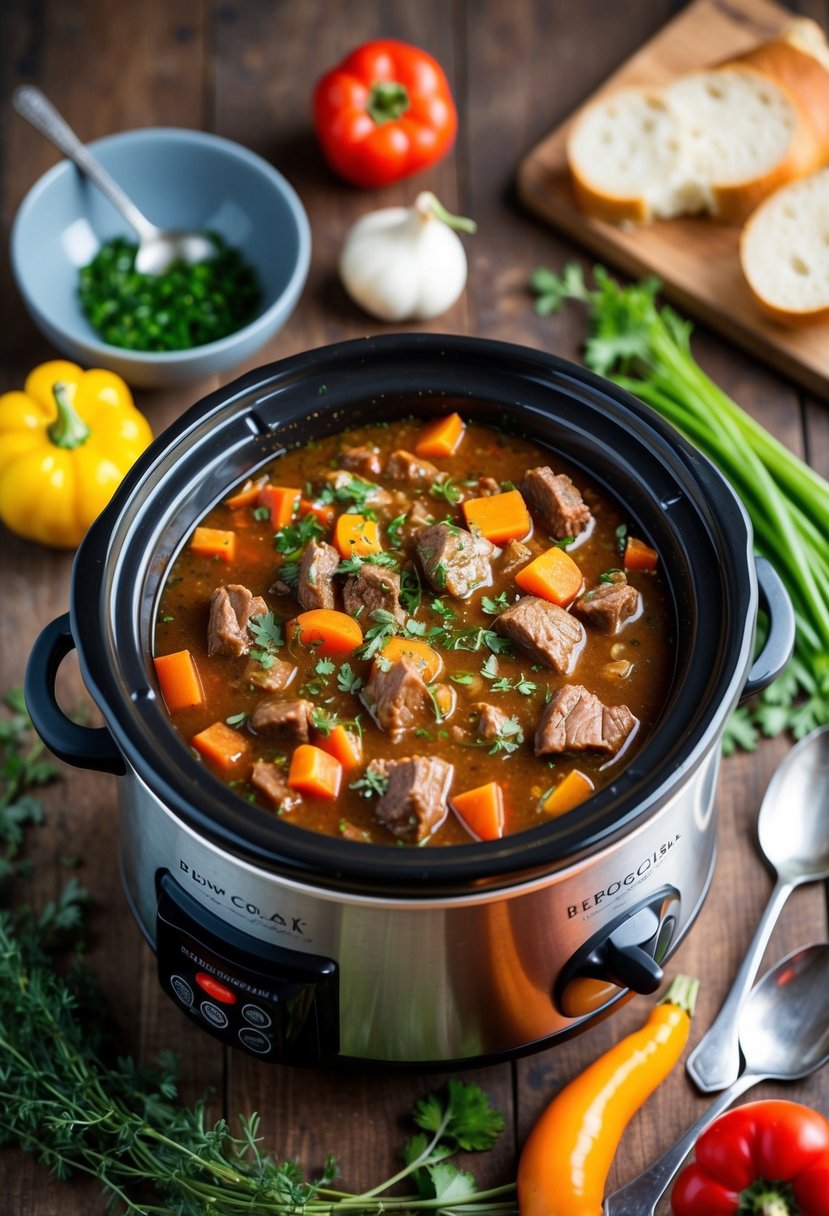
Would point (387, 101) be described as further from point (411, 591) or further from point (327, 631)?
point (327, 631)

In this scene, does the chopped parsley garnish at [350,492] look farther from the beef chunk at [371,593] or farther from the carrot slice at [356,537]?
the beef chunk at [371,593]

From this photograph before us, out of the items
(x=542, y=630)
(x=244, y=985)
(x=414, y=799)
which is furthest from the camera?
(x=542, y=630)

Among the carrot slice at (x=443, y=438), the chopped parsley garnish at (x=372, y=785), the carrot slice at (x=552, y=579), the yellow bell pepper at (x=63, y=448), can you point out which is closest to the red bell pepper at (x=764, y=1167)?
the chopped parsley garnish at (x=372, y=785)

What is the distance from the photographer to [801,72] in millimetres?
4941

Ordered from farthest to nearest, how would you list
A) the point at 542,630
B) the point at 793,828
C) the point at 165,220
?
the point at 165,220
the point at 793,828
the point at 542,630

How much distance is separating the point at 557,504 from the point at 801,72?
2425 mm

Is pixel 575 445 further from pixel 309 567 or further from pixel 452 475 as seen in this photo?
pixel 309 567

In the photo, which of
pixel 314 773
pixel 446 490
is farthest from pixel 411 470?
pixel 314 773

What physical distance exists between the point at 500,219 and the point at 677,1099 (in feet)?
9.92

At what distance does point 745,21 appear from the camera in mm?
5363

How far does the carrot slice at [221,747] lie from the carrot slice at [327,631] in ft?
0.95

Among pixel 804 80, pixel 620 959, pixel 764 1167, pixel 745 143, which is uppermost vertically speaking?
pixel 804 80

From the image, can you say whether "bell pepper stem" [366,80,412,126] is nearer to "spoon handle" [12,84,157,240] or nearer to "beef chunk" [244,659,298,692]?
"spoon handle" [12,84,157,240]

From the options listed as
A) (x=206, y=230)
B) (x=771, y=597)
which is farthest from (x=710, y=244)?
(x=771, y=597)
